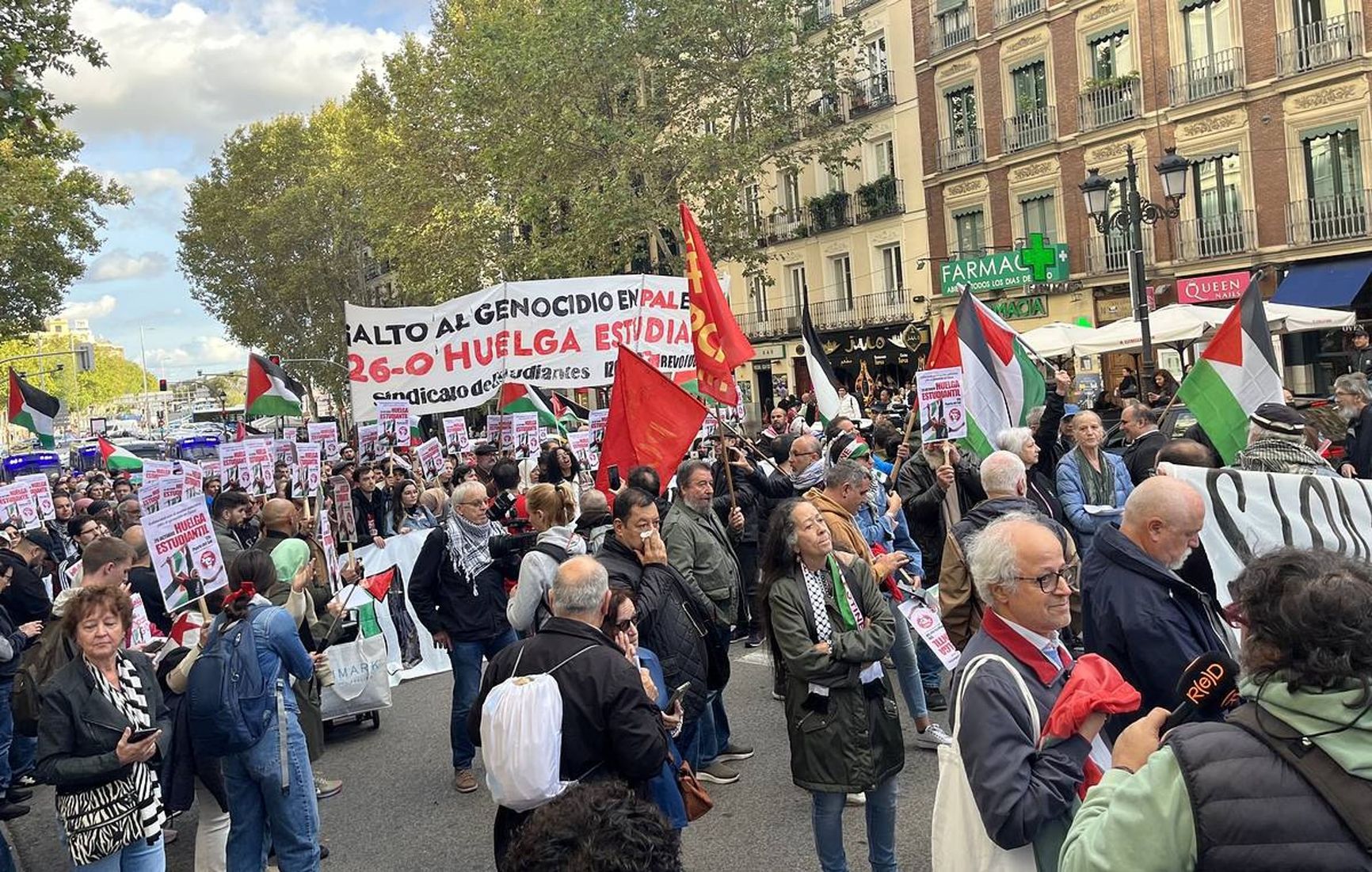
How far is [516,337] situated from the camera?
11.7 m

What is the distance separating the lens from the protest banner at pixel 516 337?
11.6 meters

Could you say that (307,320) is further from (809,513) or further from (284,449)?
(809,513)

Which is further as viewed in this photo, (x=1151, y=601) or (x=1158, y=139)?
(x=1158, y=139)

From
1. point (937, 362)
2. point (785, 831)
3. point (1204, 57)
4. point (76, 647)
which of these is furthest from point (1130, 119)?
point (76, 647)

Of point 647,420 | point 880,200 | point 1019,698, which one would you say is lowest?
point 1019,698

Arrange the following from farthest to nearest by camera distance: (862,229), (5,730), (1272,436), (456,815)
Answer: (862,229) < (5,730) < (456,815) < (1272,436)

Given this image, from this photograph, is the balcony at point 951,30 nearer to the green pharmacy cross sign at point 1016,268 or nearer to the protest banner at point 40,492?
the green pharmacy cross sign at point 1016,268

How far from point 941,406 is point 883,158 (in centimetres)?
2795

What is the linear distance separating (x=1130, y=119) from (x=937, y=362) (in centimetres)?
1972

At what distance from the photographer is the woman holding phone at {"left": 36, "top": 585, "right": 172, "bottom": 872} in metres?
4.19

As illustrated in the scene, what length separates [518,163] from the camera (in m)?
27.0

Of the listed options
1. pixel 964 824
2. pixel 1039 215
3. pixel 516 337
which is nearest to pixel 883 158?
pixel 1039 215

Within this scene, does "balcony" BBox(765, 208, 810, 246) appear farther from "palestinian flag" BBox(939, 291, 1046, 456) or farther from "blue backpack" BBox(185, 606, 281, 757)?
"blue backpack" BBox(185, 606, 281, 757)

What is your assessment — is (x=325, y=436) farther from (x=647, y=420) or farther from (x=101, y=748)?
(x=101, y=748)
